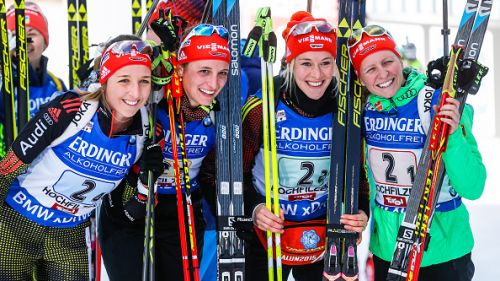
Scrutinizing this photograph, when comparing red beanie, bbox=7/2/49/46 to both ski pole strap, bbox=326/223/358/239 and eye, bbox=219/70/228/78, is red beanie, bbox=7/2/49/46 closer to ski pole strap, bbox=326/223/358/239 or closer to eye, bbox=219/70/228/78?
eye, bbox=219/70/228/78

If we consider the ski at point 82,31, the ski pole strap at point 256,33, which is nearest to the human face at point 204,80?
the ski pole strap at point 256,33

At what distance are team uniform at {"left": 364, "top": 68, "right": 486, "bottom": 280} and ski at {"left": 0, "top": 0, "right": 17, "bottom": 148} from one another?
173 cm

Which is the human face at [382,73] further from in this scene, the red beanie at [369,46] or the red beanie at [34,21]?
the red beanie at [34,21]

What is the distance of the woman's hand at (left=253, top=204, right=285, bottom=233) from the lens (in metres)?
2.62

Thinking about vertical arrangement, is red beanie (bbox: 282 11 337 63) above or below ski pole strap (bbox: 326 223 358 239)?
above

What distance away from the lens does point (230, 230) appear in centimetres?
272

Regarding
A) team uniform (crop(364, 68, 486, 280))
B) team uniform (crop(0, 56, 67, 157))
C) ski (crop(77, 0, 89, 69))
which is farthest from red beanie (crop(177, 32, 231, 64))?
ski (crop(77, 0, 89, 69))

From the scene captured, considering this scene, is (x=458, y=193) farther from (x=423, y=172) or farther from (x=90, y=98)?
(x=90, y=98)

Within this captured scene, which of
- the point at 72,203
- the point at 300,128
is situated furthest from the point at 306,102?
the point at 72,203

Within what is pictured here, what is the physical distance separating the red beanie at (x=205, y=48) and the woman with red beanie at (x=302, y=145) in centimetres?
28

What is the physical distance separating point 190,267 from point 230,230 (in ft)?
0.81

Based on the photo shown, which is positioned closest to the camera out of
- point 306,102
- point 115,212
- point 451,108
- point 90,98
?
point 451,108

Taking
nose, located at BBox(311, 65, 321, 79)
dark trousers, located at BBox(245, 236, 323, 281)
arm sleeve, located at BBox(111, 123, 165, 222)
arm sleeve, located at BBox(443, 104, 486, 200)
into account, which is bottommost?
dark trousers, located at BBox(245, 236, 323, 281)

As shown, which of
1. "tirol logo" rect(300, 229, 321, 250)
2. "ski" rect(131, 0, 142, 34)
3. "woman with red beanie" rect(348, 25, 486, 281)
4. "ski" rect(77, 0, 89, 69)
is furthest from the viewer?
"ski" rect(131, 0, 142, 34)
